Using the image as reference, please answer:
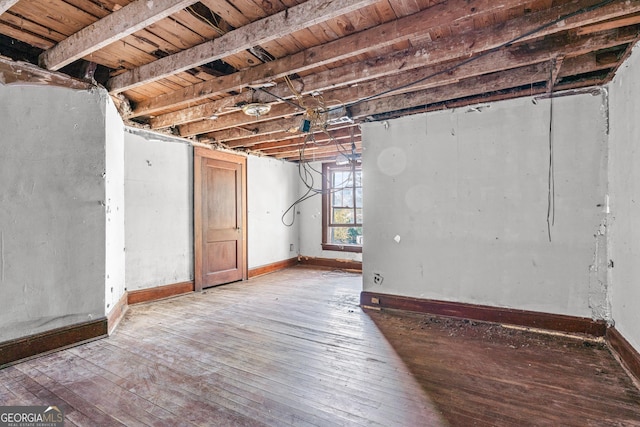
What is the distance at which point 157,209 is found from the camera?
4.31 metres

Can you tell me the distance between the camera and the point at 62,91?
2764mm

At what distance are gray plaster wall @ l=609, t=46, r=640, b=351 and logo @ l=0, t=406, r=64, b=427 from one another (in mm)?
3811

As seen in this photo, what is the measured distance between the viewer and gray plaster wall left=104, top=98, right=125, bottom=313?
307 cm

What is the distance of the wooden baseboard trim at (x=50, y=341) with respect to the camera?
8.04ft

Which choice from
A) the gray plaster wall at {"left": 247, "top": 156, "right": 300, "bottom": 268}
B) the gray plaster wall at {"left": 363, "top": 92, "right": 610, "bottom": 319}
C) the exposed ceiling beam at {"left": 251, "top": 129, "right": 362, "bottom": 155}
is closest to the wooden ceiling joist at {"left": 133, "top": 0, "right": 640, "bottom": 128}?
the gray plaster wall at {"left": 363, "top": 92, "right": 610, "bottom": 319}

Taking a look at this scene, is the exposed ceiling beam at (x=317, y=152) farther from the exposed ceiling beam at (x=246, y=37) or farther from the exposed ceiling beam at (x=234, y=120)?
the exposed ceiling beam at (x=246, y=37)

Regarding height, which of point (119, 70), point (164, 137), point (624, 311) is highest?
point (119, 70)

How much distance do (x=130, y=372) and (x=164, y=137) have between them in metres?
3.16

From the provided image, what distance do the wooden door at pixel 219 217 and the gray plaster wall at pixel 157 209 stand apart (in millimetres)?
130

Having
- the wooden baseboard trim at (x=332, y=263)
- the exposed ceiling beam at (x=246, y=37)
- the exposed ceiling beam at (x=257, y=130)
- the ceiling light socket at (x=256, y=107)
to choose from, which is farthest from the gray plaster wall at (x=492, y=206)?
the wooden baseboard trim at (x=332, y=263)

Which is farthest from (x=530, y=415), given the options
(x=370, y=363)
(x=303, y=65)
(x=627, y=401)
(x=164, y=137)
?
(x=164, y=137)

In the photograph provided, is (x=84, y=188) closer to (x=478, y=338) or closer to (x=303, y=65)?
(x=303, y=65)

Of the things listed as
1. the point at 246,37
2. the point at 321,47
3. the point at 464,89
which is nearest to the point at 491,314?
the point at 464,89

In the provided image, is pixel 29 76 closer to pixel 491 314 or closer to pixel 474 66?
pixel 474 66
